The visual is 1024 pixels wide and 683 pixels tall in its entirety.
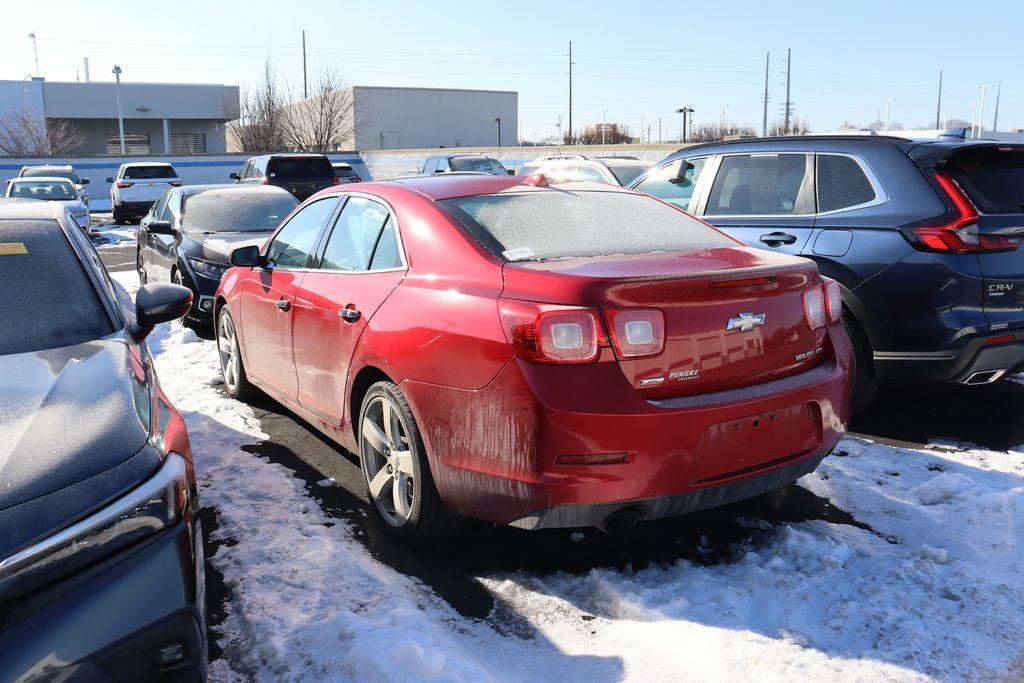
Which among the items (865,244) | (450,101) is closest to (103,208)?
(865,244)

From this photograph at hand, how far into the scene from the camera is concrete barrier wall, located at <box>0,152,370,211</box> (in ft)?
122

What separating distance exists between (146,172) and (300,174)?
8.69 metres

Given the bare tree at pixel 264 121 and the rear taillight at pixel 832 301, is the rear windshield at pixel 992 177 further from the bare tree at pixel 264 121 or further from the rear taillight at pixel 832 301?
the bare tree at pixel 264 121

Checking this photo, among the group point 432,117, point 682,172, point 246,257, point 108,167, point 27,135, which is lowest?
point 246,257

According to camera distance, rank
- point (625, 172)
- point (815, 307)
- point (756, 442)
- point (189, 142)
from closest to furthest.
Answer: point (756, 442) → point (815, 307) → point (625, 172) → point (189, 142)

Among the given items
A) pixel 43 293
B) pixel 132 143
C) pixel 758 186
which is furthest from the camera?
pixel 132 143

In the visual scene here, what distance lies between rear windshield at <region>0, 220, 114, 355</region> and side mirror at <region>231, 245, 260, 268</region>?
4.77 feet

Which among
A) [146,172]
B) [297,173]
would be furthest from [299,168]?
[146,172]

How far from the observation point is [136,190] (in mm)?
25062

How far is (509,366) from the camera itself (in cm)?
292

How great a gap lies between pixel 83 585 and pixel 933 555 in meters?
3.08

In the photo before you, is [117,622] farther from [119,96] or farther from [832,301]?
[119,96]

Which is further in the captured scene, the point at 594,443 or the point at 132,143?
the point at 132,143

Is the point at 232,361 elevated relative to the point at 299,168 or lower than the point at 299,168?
lower
